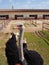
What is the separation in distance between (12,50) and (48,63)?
473 cm

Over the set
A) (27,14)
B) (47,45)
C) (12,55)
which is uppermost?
(12,55)

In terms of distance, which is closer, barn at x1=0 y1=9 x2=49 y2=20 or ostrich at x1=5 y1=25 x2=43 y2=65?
ostrich at x1=5 y1=25 x2=43 y2=65

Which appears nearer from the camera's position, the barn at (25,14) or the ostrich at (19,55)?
the ostrich at (19,55)

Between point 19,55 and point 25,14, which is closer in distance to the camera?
point 19,55

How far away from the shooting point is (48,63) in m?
10.6

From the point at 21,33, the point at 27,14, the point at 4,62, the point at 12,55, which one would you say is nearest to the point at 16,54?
the point at 12,55

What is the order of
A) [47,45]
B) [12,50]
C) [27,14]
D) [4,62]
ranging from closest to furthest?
[12,50], [4,62], [47,45], [27,14]

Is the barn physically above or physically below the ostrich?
below

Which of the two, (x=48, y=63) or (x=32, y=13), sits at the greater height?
(x=48, y=63)

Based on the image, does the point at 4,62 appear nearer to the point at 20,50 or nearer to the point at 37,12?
the point at 20,50

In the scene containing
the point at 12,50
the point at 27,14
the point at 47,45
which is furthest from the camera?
the point at 27,14

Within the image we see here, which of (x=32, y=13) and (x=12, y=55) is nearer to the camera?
(x=12, y=55)

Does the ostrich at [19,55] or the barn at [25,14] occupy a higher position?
the ostrich at [19,55]

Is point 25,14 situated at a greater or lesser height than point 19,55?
lesser
